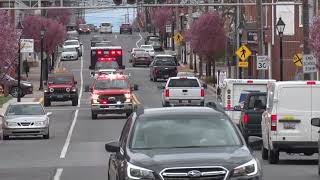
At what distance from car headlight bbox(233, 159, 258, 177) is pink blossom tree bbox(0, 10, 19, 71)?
1474 inches

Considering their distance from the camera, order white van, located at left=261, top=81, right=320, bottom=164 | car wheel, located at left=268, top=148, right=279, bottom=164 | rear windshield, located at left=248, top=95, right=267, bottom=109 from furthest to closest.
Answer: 1. rear windshield, located at left=248, top=95, right=267, bottom=109
2. car wheel, located at left=268, top=148, right=279, bottom=164
3. white van, located at left=261, top=81, right=320, bottom=164

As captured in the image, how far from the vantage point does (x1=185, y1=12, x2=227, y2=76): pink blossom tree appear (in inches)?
2980

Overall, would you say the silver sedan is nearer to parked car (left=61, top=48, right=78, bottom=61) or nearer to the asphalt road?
the asphalt road

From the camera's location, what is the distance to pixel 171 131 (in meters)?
13.2

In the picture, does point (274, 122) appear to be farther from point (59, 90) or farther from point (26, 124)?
point (59, 90)

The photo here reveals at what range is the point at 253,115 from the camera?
29875 millimetres

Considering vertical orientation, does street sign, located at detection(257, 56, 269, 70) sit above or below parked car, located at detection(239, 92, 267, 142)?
above

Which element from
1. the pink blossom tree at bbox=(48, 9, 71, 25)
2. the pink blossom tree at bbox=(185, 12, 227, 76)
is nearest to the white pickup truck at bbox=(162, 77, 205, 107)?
the pink blossom tree at bbox=(185, 12, 227, 76)

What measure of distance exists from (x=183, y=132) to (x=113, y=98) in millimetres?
32532

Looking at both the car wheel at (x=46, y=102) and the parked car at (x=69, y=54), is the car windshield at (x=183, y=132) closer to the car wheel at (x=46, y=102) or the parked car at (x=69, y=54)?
the car wheel at (x=46, y=102)

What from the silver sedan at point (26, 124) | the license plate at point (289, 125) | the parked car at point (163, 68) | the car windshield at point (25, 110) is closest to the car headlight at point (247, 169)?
the license plate at point (289, 125)

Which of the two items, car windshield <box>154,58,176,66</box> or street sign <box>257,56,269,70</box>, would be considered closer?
street sign <box>257,56,269,70</box>

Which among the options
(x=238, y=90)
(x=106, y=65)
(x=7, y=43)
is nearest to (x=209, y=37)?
(x=106, y=65)

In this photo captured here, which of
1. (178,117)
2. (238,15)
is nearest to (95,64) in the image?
(238,15)
